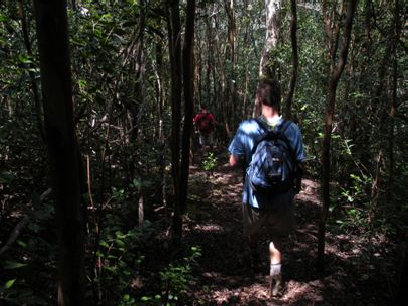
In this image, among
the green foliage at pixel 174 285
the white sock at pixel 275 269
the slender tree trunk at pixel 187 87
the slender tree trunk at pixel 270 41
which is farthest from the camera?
the slender tree trunk at pixel 270 41

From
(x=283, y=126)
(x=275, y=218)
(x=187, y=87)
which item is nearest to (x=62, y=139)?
(x=283, y=126)

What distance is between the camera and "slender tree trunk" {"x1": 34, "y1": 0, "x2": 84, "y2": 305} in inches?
48.8

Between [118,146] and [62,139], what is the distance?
3391 millimetres

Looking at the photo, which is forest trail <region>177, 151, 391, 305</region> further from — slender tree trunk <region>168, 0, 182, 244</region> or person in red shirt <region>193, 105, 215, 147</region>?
person in red shirt <region>193, 105, 215, 147</region>

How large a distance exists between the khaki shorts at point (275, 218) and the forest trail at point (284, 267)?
28.6 inches

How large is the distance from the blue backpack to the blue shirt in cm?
6

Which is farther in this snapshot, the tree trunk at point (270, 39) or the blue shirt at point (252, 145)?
the tree trunk at point (270, 39)

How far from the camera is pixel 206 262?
4.83 metres

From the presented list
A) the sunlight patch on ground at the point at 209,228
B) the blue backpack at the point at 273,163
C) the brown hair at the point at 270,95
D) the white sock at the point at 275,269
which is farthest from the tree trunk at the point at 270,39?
the white sock at the point at 275,269

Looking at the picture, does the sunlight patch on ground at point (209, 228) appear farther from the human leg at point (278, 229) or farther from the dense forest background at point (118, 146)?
the human leg at point (278, 229)

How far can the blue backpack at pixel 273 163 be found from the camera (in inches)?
138

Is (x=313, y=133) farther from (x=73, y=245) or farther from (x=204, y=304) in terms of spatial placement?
(x=73, y=245)

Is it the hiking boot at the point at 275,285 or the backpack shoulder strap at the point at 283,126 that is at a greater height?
the backpack shoulder strap at the point at 283,126

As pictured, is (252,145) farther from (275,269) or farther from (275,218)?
(275,269)
